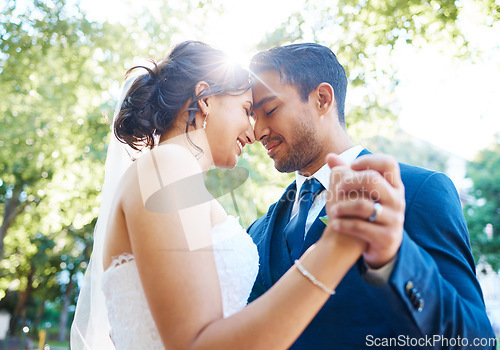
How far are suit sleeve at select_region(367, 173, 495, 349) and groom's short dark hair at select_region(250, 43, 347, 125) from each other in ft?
4.68

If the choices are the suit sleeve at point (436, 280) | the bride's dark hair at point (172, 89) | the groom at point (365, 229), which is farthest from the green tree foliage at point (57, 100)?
the suit sleeve at point (436, 280)

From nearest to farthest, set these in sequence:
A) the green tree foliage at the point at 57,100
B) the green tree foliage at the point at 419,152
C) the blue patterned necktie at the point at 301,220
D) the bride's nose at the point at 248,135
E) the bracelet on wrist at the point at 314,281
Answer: the bracelet on wrist at the point at 314,281 → the blue patterned necktie at the point at 301,220 → the bride's nose at the point at 248,135 → the green tree foliage at the point at 57,100 → the green tree foliage at the point at 419,152

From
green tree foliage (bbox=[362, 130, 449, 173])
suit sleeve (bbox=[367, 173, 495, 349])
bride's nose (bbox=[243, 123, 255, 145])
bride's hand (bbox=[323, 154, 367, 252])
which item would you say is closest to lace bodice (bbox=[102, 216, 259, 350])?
bride's nose (bbox=[243, 123, 255, 145])

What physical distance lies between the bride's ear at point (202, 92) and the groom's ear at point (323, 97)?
43.6 inches

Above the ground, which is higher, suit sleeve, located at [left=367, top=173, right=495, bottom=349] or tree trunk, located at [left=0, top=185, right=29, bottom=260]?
suit sleeve, located at [left=367, top=173, right=495, bottom=349]

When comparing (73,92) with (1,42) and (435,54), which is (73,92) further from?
(435,54)

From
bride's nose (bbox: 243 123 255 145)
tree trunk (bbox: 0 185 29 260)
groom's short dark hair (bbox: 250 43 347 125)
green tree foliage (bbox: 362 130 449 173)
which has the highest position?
groom's short dark hair (bbox: 250 43 347 125)

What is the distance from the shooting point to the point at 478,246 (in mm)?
21984

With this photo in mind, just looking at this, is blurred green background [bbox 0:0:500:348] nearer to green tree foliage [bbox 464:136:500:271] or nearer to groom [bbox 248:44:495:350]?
groom [bbox 248:44:495:350]

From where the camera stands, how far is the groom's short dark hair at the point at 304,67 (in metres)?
3.31

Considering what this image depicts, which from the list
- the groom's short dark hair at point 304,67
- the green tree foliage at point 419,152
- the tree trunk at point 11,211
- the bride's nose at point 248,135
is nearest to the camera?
the bride's nose at point 248,135

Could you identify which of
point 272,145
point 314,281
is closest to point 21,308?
point 272,145

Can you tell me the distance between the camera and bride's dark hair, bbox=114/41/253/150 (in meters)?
2.50

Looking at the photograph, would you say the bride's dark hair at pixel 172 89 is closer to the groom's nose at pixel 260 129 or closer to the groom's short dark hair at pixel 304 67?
the groom's nose at pixel 260 129
